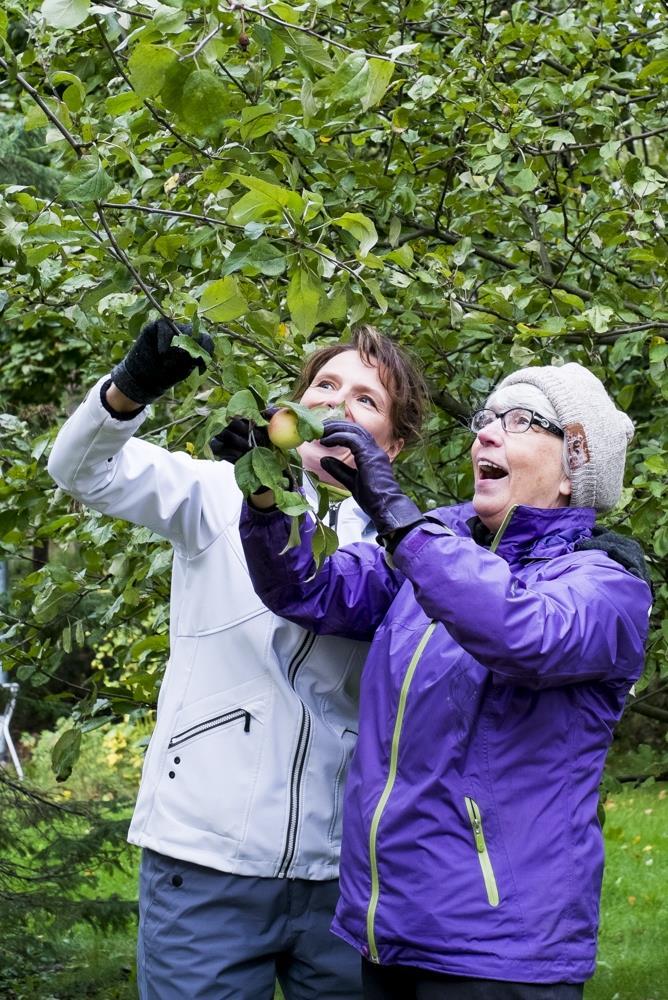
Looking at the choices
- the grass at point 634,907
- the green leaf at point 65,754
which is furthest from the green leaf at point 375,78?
the grass at point 634,907

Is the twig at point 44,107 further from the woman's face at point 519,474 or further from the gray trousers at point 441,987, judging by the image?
the gray trousers at point 441,987

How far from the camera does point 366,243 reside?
1.86 meters

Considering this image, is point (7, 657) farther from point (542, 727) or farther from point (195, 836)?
point (542, 727)

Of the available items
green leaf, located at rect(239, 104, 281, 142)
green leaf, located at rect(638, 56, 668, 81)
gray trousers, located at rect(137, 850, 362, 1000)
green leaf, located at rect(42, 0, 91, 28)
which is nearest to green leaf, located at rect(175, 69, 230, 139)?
green leaf, located at rect(42, 0, 91, 28)

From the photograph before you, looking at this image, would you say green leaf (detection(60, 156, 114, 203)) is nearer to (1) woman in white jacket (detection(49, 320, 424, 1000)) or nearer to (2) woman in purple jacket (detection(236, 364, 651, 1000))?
(1) woman in white jacket (detection(49, 320, 424, 1000))

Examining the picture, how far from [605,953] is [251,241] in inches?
194

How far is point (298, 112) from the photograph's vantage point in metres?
2.94

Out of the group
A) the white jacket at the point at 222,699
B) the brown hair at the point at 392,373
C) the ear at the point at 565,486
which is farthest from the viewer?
the brown hair at the point at 392,373

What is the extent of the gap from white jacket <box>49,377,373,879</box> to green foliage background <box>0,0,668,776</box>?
0.20 metres

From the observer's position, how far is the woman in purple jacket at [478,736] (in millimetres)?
1799

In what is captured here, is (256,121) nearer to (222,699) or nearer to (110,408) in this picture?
(110,408)

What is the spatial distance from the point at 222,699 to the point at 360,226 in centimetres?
82

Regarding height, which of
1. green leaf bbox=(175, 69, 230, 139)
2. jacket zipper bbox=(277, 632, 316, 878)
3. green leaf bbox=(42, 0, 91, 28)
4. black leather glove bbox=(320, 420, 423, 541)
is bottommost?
jacket zipper bbox=(277, 632, 316, 878)

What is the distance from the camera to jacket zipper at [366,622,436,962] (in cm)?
188
